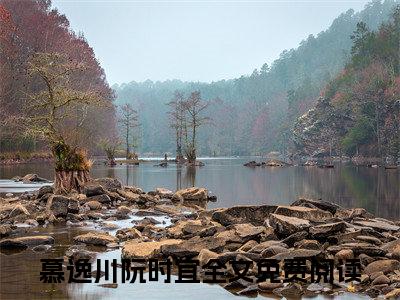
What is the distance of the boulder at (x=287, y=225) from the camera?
14.8 m

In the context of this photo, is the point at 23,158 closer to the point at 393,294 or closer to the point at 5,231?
the point at 5,231

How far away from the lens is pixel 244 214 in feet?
60.5

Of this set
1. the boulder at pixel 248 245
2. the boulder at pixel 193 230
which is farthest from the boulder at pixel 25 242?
the boulder at pixel 248 245

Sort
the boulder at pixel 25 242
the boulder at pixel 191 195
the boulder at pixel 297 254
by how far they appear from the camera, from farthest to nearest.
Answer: the boulder at pixel 191 195 < the boulder at pixel 25 242 < the boulder at pixel 297 254

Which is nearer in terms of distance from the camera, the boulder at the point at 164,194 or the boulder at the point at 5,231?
the boulder at the point at 5,231

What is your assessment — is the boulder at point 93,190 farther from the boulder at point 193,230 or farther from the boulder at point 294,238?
the boulder at point 294,238

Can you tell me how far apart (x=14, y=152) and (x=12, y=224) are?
57101 mm

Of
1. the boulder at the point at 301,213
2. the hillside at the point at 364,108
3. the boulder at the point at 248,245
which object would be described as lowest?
the boulder at the point at 248,245

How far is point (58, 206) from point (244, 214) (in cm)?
736

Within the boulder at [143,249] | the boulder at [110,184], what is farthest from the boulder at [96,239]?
the boulder at [110,184]

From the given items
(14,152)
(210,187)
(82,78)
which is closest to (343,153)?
(82,78)

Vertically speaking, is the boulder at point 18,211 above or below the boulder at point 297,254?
above

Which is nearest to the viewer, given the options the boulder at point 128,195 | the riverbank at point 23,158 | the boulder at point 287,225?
the boulder at point 287,225

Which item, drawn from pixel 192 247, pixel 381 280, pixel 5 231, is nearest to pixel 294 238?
pixel 192 247
